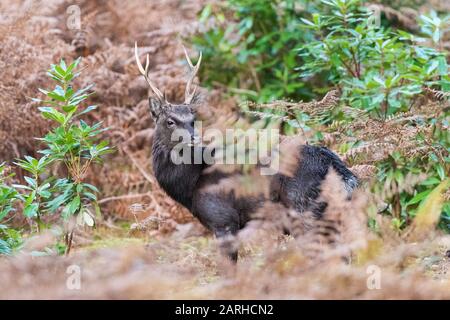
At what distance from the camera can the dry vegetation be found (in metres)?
5.50


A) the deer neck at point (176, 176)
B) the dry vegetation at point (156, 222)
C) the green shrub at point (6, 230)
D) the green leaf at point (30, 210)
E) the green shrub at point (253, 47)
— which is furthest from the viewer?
the green shrub at point (253, 47)

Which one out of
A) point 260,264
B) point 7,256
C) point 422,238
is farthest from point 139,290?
point 422,238

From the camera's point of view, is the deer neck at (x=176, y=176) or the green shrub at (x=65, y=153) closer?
the green shrub at (x=65, y=153)

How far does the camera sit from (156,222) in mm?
8211

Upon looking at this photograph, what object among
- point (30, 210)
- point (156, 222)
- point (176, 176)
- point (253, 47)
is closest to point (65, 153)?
point (30, 210)

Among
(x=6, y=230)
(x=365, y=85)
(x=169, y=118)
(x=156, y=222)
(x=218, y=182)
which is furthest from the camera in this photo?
(x=365, y=85)

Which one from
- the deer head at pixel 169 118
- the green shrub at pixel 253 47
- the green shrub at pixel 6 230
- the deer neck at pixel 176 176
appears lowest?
the green shrub at pixel 6 230

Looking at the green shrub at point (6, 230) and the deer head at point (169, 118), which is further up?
the deer head at point (169, 118)

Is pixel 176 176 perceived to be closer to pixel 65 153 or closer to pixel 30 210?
pixel 65 153

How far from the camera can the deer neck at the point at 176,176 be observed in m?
7.54

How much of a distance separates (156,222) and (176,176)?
2.87 ft

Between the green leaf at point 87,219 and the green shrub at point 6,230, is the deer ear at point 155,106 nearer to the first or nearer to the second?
the green leaf at point 87,219

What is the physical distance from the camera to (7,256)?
661cm

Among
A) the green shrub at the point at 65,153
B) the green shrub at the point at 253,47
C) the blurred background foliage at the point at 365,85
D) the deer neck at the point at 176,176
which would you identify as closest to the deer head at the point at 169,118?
the deer neck at the point at 176,176
